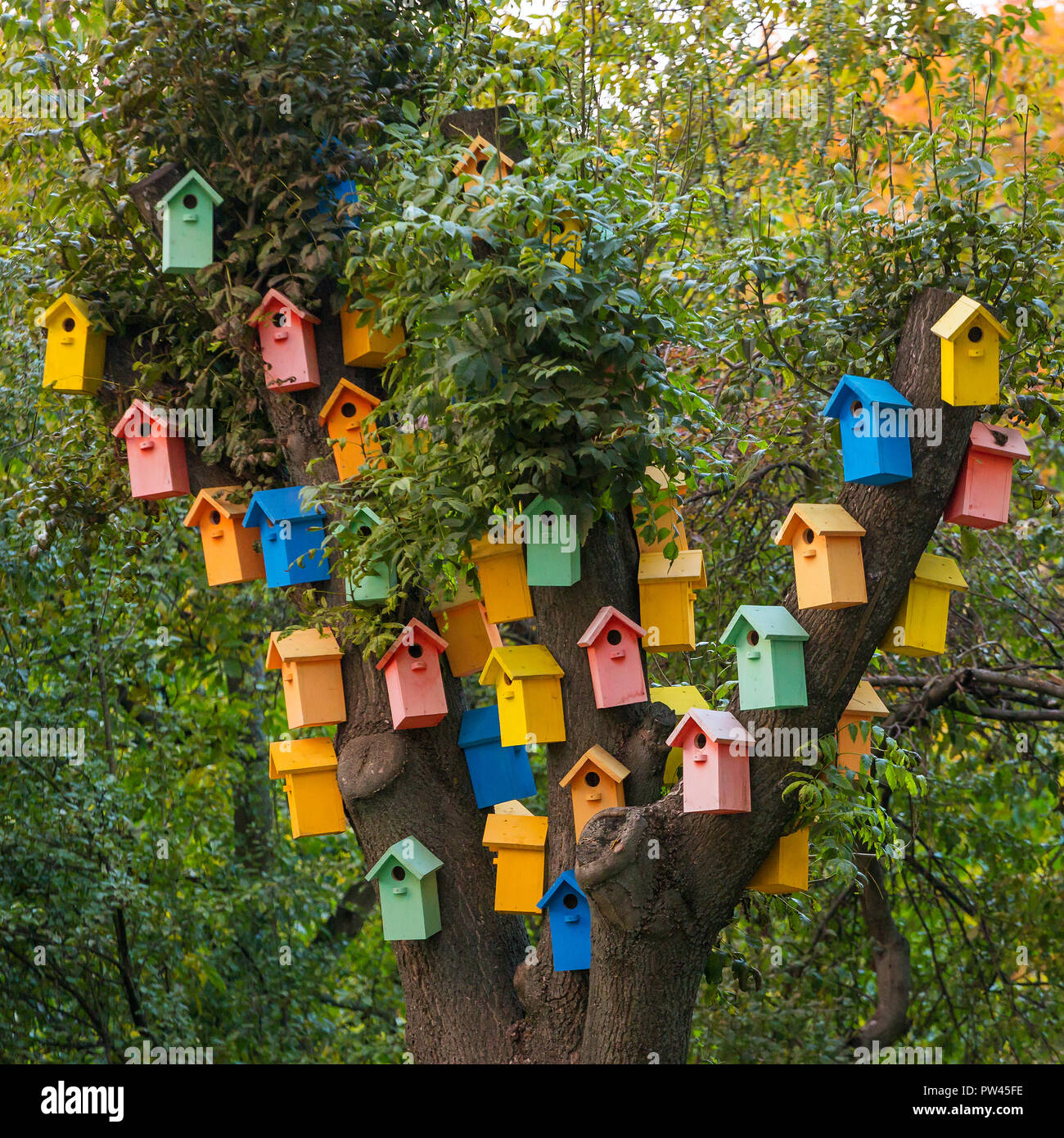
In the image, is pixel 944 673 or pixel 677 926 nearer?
pixel 677 926

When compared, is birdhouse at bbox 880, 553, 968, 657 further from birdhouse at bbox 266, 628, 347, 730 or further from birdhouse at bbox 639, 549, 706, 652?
birdhouse at bbox 266, 628, 347, 730

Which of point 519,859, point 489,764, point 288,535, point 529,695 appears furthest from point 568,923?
point 288,535

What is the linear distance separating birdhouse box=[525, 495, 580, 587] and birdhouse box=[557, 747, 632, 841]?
51cm

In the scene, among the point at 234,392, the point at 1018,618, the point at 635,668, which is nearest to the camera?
the point at 635,668

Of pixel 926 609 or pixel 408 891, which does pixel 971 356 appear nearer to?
pixel 926 609

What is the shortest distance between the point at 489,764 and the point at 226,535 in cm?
111

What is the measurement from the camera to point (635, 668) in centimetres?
326

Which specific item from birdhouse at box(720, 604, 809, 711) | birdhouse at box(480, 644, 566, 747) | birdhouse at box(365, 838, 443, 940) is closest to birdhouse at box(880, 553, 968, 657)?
birdhouse at box(720, 604, 809, 711)

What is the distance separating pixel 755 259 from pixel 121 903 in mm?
4069

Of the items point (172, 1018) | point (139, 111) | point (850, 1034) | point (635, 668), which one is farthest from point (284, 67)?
point (850, 1034)

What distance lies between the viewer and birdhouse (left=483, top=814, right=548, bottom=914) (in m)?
3.43

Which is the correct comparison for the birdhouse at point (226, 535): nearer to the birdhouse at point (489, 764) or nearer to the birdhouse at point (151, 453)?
the birdhouse at point (151, 453)

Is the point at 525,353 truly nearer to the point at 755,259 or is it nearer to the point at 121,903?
the point at 755,259

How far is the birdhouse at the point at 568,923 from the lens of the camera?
10.9 ft
